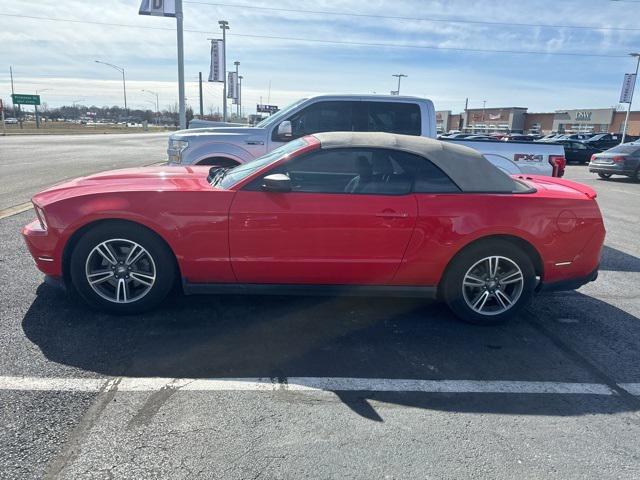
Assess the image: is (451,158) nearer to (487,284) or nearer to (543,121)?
(487,284)

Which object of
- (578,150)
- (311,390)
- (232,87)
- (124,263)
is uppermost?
(232,87)

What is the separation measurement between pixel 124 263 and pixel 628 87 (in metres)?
42.6

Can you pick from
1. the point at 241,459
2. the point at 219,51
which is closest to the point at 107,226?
the point at 241,459

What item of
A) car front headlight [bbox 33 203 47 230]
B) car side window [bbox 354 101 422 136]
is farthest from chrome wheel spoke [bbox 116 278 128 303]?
car side window [bbox 354 101 422 136]

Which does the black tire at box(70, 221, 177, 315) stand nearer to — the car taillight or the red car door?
the red car door

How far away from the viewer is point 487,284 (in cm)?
411

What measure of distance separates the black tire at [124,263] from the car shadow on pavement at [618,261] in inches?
214

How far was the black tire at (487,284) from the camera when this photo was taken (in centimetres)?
400

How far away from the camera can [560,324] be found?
4250 millimetres

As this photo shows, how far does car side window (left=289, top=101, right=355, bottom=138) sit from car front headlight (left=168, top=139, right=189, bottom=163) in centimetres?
181

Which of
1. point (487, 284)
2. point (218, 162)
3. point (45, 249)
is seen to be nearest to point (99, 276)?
point (45, 249)

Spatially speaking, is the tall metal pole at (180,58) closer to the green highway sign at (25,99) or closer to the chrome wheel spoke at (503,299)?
the chrome wheel spoke at (503,299)

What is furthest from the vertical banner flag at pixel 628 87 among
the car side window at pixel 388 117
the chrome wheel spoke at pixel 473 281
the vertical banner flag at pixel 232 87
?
the chrome wheel spoke at pixel 473 281

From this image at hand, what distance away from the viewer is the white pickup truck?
679cm
